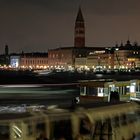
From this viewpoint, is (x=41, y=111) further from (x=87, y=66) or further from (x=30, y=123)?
(x=87, y=66)

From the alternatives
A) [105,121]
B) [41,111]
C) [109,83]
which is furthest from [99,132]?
[109,83]

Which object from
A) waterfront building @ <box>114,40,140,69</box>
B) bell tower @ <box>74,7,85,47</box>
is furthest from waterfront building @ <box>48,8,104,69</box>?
waterfront building @ <box>114,40,140,69</box>

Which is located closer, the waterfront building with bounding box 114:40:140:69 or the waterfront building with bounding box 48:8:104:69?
the waterfront building with bounding box 114:40:140:69

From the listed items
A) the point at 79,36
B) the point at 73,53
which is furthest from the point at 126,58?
the point at 79,36

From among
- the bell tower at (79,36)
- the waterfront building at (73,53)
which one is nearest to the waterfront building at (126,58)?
the waterfront building at (73,53)

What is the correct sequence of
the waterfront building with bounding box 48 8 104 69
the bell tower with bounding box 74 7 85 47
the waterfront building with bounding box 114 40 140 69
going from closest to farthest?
the waterfront building with bounding box 114 40 140 69 < the waterfront building with bounding box 48 8 104 69 < the bell tower with bounding box 74 7 85 47

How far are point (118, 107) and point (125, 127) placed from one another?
0.67 metres

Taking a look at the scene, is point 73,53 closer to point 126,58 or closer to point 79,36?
point 79,36

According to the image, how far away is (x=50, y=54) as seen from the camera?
196125mm

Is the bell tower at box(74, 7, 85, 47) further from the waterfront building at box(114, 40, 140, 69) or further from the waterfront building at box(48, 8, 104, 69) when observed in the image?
the waterfront building at box(114, 40, 140, 69)

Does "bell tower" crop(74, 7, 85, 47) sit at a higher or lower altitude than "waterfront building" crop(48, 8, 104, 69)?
higher

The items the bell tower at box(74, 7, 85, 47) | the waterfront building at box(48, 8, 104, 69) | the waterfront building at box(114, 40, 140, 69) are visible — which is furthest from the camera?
the bell tower at box(74, 7, 85, 47)

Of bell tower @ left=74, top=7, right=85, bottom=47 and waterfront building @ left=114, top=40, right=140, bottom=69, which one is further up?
bell tower @ left=74, top=7, right=85, bottom=47

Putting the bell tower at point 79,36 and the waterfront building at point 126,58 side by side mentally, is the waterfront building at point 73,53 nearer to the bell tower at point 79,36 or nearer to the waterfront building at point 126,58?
the bell tower at point 79,36
